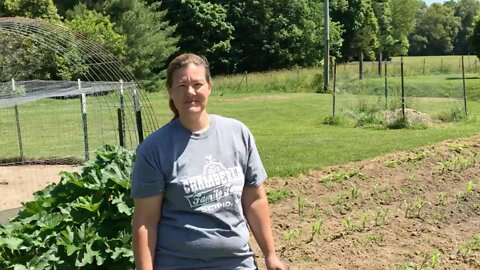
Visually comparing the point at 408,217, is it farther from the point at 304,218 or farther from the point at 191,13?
the point at 191,13

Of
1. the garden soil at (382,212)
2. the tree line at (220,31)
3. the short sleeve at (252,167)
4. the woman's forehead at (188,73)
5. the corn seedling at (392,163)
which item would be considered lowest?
the garden soil at (382,212)

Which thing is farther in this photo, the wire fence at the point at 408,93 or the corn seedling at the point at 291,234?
the wire fence at the point at 408,93

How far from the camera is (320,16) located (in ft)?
180

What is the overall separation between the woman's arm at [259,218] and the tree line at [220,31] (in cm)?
1232

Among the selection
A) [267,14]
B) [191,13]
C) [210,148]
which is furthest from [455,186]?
[267,14]

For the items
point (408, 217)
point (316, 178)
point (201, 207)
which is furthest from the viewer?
point (316, 178)

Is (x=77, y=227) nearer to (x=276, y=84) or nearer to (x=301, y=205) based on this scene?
(x=301, y=205)

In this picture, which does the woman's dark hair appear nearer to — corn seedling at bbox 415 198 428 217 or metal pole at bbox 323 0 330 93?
corn seedling at bbox 415 198 428 217

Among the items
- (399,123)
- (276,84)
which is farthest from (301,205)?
(276,84)

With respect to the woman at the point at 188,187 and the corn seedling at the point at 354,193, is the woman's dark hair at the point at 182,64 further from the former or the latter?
the corn seedling at the point at 354,193

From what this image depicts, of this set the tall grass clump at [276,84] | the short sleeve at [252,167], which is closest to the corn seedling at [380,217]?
the short sleeve at [252,167]

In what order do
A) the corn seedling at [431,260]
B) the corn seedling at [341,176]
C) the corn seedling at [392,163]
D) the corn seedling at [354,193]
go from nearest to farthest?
the corn seedling at [431,260] < the corn seedling at [354,193] < the corn seedling at [341,176] < the corn seedling at [392,163]

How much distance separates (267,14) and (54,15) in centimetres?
2640

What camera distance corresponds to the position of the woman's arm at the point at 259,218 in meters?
2.69
